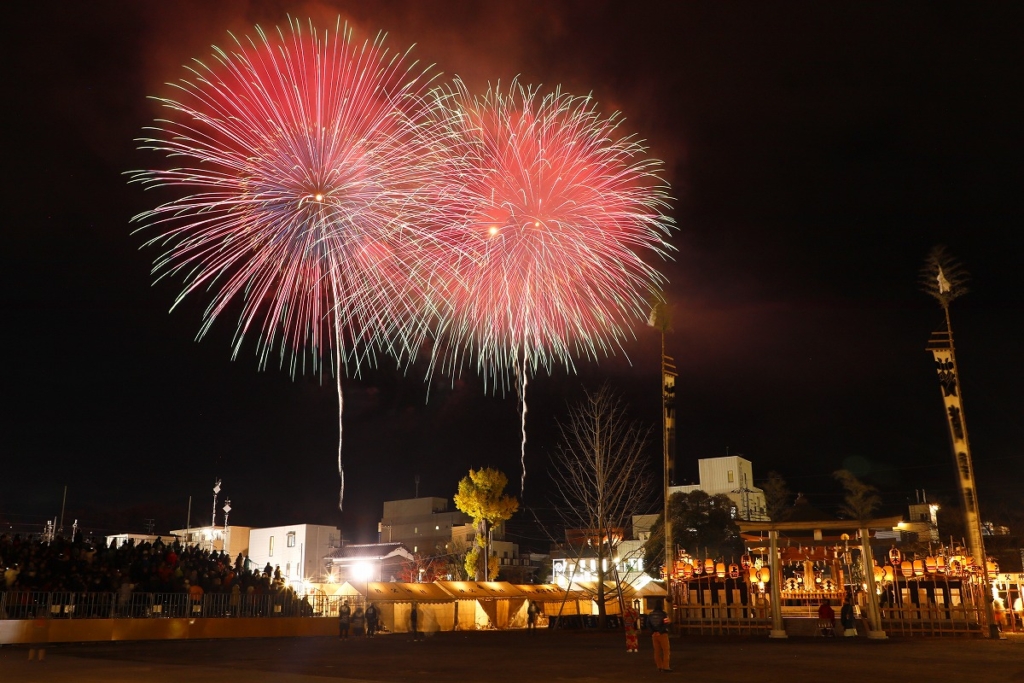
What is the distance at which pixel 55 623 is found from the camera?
20297 mm

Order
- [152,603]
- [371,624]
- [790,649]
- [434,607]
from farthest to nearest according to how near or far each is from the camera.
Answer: [434,607] < [371,624] < [152,603] < [790,649]

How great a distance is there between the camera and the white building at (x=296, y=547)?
220ft

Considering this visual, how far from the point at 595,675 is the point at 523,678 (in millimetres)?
1290

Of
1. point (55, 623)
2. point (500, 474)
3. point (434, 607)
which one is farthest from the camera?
point (500, 474)

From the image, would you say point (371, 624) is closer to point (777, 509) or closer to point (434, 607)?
point (434, 607)

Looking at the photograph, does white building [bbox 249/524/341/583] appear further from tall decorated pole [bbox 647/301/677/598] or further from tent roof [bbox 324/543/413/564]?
tall decorated pole [bbox 647/301/677/598]

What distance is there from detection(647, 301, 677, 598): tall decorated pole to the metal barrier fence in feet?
40.7

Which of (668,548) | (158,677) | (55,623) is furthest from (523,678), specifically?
(668,548)

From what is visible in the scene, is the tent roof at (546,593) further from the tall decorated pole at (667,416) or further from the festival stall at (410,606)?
the tall decorated pole at (667,416)

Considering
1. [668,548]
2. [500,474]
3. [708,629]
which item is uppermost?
[500,474]

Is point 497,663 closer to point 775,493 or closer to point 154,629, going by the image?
point 154,629

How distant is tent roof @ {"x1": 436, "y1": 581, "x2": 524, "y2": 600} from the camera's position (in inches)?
1369

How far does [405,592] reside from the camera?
3225cm

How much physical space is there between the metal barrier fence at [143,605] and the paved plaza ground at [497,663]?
120cm
